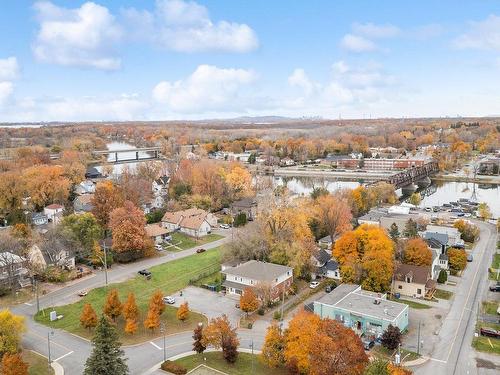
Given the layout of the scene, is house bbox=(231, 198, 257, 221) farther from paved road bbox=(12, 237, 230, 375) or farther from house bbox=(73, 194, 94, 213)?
paved road bbox=(12, 237, 230, 375)

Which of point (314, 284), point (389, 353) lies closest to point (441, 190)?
point (314, 284)

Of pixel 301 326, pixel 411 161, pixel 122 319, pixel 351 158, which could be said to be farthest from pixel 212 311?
pixel 351 158

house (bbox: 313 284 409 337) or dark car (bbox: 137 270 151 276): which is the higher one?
house (bbox: 313 284 409 337)

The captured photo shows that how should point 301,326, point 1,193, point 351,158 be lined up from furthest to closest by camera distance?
1. point 351,158
2. point 1,193
3. point 301,326

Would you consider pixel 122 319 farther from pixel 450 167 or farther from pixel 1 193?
pixel 450 167

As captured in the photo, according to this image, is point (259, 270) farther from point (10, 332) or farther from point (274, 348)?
point (10, 332)

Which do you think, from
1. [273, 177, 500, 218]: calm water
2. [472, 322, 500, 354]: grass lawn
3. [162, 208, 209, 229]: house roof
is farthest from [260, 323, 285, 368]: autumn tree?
[273, 177, 500, 218]: calm water
